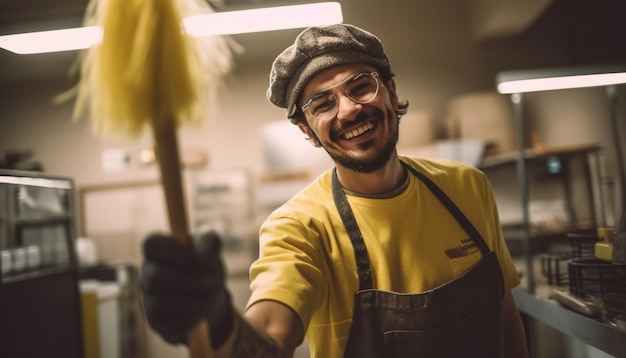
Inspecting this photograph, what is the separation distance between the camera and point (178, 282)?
0.60 metres

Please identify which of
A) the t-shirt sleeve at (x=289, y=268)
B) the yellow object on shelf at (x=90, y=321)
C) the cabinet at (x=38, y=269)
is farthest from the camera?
the yellow object on shelf at (x=90, y=321)

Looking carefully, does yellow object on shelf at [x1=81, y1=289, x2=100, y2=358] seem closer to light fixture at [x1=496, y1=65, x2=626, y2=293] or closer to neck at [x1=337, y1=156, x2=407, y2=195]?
light fixture at [x1=496, y1=65, x2=626, y2=293]

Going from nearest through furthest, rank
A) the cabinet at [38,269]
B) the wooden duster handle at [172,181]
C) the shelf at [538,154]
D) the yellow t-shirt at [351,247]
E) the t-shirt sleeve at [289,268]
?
the wooden duster handle at [172,181], the t-shirt sleeve at [289,268], the yellow t-shirt at [351,247], the shelf at [538,154], the cabinet at [38,269]

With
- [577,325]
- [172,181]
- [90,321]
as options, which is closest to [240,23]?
[577,325]

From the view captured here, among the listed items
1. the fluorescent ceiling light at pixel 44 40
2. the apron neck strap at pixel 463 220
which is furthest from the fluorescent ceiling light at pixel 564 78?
the fluorescent ceiling light at pixel 44 40

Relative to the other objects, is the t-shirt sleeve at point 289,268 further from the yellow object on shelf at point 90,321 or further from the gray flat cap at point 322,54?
the yellow object on shelf at point 90,321

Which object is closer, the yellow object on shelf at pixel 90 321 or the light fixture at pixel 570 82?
the light fixture at pixel 570 82

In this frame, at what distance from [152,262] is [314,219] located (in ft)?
1.77

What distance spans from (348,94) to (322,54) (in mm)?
108

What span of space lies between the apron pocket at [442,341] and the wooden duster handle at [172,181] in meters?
0.60

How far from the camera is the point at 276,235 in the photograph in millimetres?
1021

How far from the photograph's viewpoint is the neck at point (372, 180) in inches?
45.7

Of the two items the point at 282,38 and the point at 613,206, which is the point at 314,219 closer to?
the point at 613,206

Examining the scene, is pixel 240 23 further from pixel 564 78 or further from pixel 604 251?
pixel 604 251
